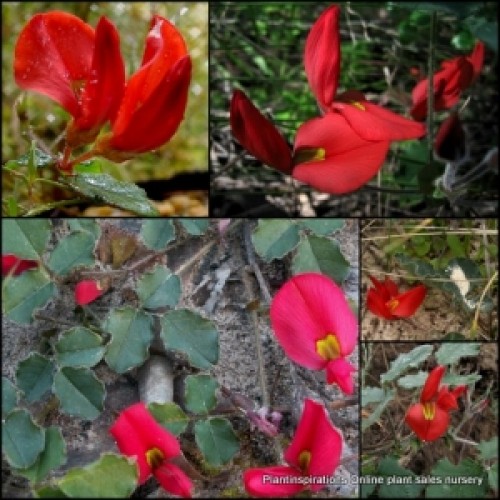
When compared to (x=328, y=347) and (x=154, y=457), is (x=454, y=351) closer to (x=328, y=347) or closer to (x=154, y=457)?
(x=328, y=347)

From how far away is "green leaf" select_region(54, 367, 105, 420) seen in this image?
71 centimetres

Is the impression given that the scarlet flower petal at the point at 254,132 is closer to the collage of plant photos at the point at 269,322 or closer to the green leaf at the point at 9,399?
the collage of plant photos at the point at 269,322

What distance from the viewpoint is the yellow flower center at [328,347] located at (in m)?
0.72

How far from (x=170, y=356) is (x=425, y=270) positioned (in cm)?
24

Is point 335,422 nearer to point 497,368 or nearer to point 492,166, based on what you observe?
point 497,368

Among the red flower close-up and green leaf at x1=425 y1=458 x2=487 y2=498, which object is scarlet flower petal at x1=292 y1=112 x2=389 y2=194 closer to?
the red flower close-up

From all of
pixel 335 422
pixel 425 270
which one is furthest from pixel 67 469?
pixel 425 270

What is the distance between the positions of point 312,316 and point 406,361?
0.10 metres

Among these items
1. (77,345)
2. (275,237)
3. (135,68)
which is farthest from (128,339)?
(135,68)

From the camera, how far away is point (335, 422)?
74cm

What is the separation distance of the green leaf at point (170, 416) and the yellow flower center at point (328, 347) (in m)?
0.13

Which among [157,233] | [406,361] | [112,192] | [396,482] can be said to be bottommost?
[396,482]

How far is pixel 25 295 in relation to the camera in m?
0.72

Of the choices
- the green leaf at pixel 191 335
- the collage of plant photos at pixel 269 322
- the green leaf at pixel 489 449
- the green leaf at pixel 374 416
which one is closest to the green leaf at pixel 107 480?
the collage of plant photos at pixel 269 322
